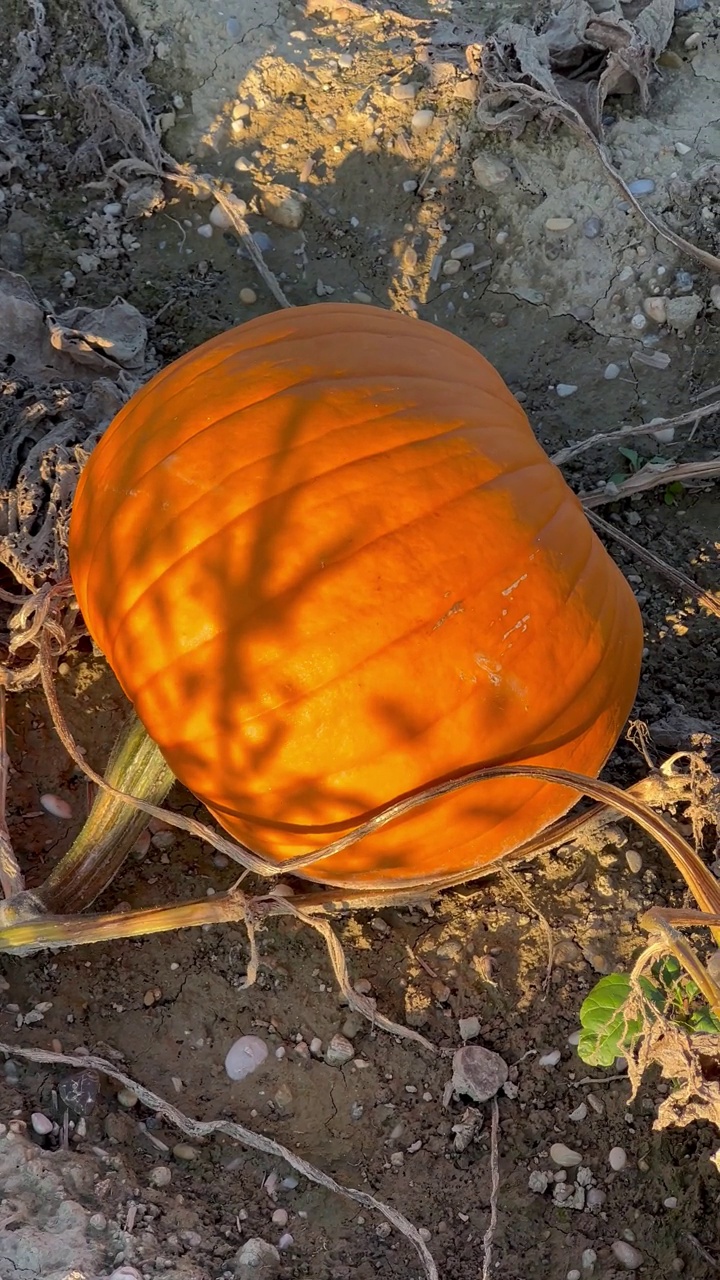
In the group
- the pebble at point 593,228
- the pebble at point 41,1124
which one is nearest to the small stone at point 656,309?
the pebble at point 593,228

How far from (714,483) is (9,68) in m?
2.94

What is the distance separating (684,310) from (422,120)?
114 cm

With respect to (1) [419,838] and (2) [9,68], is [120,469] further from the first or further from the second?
(2) [9,68]

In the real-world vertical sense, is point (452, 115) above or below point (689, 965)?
above

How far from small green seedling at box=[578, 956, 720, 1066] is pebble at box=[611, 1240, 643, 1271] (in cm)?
41

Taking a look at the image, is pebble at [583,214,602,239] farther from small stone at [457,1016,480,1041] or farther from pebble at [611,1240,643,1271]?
pebble at [611,1240,643,1271]

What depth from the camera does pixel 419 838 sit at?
6.28 feet

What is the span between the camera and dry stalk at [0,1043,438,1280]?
2002 mm

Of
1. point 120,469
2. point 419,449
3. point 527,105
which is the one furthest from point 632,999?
point 527,105

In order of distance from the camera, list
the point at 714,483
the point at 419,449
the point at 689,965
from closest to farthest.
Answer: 1. the point at 689,965
2. the point at 419,449
3. the point at 714,483

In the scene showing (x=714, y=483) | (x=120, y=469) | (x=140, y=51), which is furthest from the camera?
(x=140, y=51)

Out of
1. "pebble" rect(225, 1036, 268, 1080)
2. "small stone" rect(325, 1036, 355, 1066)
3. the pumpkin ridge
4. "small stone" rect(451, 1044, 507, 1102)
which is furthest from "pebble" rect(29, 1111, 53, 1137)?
the pumpkin ridge

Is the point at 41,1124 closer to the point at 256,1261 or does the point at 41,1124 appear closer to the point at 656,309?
the point at 256,1261

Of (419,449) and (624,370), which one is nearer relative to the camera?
(419,449)
